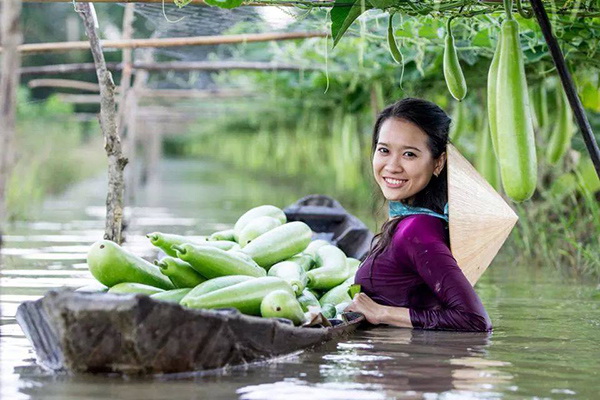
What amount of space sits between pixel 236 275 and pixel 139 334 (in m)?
1.06

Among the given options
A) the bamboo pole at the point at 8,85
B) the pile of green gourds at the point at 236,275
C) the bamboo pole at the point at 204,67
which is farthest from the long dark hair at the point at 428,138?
the bamboo pole at the point at 204,67

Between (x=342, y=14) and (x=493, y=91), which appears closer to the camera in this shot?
(x=493, y=91)

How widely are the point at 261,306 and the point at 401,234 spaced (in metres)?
0.88

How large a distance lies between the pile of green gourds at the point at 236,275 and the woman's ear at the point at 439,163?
0.78 m

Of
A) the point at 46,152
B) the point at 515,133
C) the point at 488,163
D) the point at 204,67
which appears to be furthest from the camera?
the point at 46,152

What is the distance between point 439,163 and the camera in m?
5.17

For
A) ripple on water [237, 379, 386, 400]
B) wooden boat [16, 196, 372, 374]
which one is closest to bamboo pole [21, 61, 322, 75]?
wooden boat [16, 196, 372, 374]

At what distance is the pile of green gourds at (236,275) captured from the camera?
443 centimetres

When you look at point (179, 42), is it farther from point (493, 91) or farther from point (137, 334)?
point (137, 334)

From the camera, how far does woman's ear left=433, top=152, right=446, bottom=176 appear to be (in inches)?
203

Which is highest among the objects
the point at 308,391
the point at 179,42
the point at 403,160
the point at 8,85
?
the point at 179,42

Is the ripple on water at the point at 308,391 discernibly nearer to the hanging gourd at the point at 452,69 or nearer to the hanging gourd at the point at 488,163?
the hanging gourd at the point at 452,69

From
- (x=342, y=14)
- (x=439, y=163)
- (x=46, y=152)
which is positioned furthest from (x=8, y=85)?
(x=46, y=152)

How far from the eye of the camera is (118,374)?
388cm
